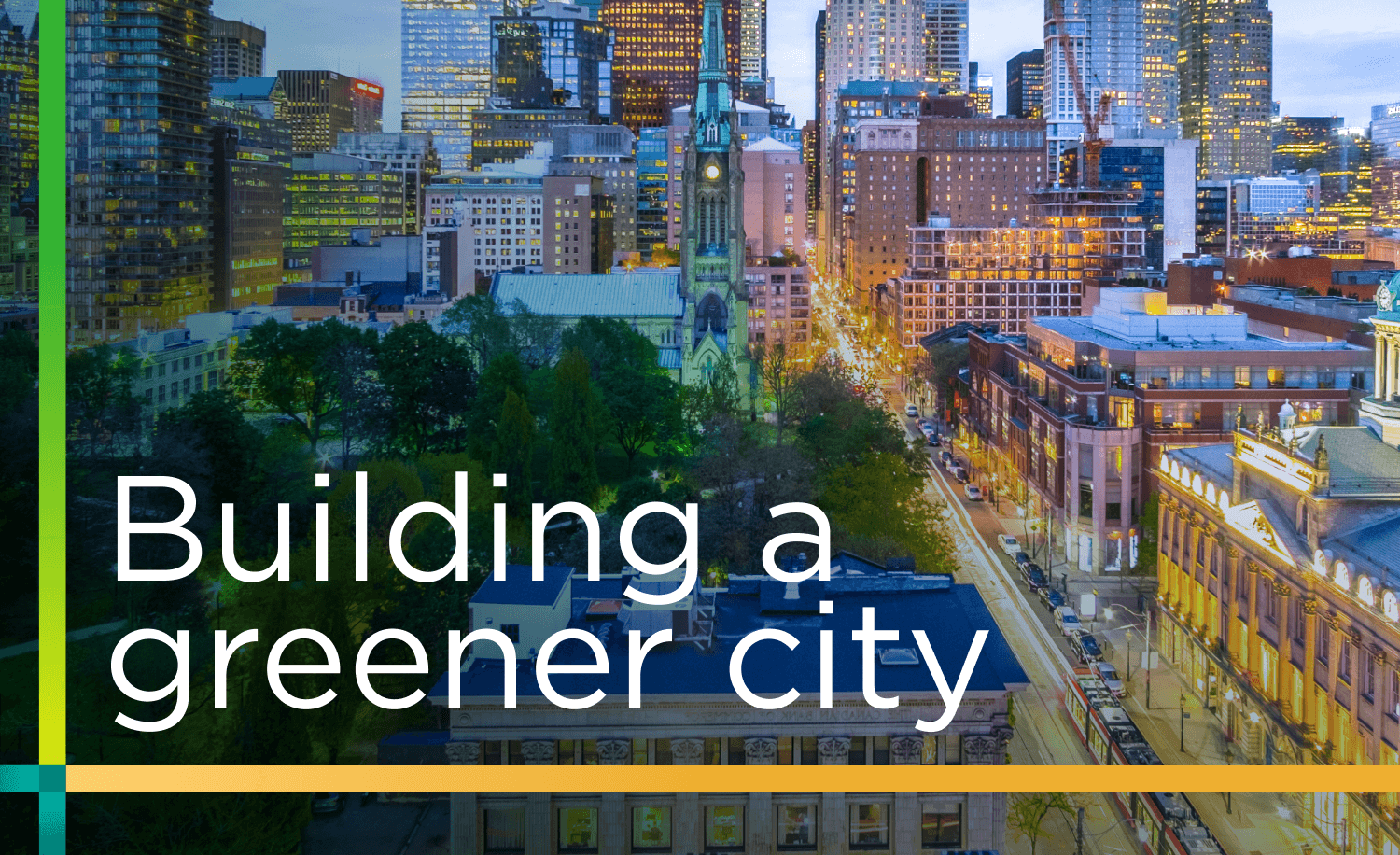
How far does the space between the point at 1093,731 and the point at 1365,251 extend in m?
31.9

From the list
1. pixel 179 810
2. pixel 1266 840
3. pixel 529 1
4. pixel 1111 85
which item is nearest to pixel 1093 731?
pixel 1266 840

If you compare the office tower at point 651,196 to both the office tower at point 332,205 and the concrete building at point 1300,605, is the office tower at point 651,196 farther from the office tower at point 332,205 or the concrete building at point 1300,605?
the concrete building at point 1300,605

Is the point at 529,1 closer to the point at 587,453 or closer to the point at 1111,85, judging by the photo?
the point at 1111,85

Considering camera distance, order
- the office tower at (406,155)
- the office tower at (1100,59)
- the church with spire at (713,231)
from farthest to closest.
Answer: the office tower at (1100,59)
the office tower at (406,155)
the church with spire at (713,231)

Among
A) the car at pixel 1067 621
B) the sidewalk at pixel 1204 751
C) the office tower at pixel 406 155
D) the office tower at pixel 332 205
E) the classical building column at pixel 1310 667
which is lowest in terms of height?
the sidewalk at pixel 1204 751

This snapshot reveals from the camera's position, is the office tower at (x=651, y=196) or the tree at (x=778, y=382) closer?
the tree at (x=778, y=382)

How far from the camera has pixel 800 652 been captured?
7.90 metres

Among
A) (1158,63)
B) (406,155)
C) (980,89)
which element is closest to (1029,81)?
(980,89)

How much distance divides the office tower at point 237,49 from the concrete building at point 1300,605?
33317mm

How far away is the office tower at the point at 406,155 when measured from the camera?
43.8 metres

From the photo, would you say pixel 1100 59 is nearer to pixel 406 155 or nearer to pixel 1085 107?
pixel 1085 107

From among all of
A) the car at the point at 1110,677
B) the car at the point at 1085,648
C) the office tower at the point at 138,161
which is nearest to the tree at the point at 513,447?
the car at the point at 1085,648

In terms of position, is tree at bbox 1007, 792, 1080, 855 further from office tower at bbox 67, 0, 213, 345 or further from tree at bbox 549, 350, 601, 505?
office tower at bbox 67, 0, 213, 345

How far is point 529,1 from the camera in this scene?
56.8 meters
